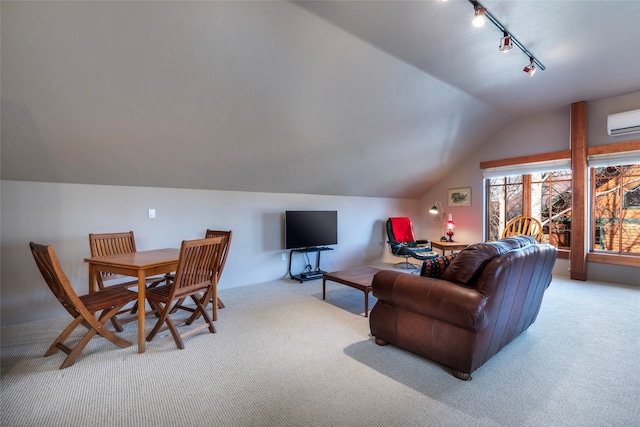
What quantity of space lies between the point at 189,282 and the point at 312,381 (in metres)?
1.35

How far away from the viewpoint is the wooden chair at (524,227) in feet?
15.8

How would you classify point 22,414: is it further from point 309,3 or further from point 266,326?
point 309,3

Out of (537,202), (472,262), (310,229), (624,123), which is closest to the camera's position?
(472,262)

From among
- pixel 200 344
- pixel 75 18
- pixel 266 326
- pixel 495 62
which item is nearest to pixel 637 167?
pixel 495 62

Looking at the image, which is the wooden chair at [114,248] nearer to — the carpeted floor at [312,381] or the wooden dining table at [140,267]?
the wooden dining table at [140,267]

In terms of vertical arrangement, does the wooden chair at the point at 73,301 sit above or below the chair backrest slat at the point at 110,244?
below

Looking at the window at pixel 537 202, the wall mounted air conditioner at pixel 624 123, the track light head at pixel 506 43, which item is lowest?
the window at pixel 537 202

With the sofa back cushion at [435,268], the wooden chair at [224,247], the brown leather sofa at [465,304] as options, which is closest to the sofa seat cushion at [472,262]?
the brown leather sofa at [465,304]

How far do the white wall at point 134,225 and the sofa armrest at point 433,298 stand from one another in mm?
2201

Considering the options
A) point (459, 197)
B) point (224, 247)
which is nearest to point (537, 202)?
point (459, 197)

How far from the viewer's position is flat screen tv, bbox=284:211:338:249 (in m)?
4.54

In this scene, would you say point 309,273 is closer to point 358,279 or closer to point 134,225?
point 358,279

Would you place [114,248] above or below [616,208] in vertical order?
below

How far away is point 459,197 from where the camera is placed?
20.2ft
